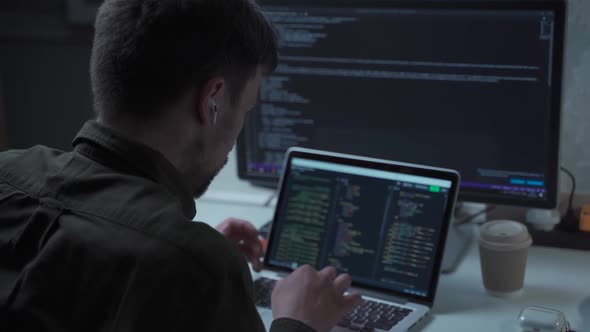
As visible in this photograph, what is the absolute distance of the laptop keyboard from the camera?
4.11 feet

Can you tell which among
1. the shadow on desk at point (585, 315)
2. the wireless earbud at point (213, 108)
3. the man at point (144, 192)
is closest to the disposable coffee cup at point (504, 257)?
the shadow on desk at point (585, 315)

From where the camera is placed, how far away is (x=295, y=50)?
161cm

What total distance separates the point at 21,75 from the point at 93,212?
1846 millimetres

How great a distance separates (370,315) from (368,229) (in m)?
0.17

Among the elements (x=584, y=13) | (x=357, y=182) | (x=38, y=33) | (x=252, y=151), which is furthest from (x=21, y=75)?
(x=584, y=13)

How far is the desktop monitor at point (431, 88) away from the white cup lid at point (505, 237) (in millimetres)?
110

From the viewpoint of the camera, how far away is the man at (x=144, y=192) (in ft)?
2.79

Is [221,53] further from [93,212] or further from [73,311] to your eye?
[73,311]

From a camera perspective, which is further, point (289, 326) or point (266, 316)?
point (266, 316)

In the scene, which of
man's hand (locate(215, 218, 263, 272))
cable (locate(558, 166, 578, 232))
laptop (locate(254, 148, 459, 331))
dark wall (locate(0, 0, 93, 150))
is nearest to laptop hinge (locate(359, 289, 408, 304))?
laptop (locate(254, 148, 459, 331))

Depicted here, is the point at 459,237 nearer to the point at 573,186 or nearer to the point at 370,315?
the point at 573,186

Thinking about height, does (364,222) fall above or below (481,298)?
above

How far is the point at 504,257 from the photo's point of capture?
1.39 metres

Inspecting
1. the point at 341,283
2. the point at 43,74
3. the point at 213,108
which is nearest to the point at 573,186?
the point at 341,283
